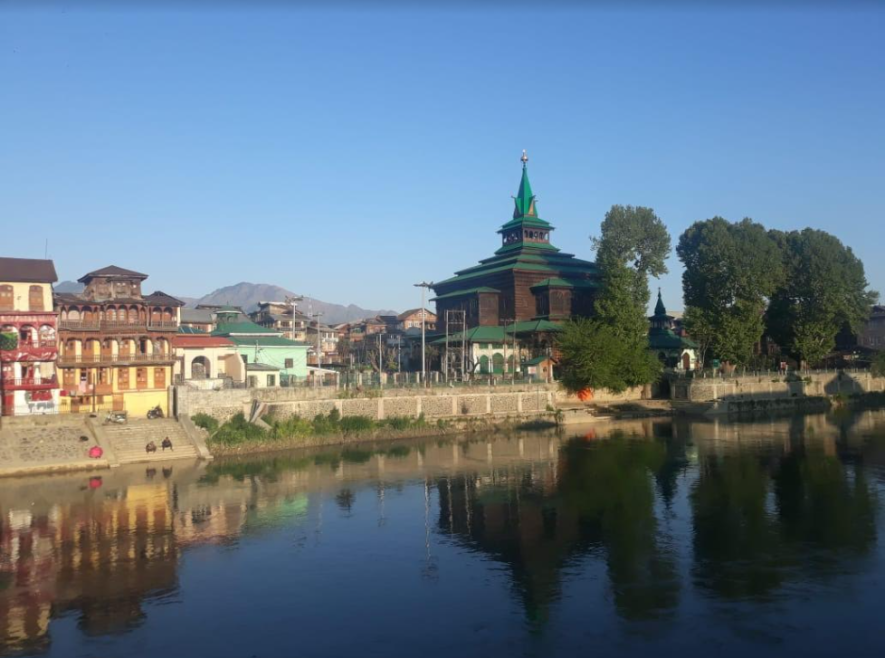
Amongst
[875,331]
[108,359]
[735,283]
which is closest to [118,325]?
[108,359]

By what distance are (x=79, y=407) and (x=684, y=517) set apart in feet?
130

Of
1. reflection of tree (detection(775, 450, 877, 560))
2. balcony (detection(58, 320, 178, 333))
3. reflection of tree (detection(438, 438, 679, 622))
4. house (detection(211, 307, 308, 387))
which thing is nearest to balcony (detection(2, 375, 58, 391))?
balcony (detection(58, 320, 178, 333))

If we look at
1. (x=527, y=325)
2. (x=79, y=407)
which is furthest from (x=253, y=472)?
(x=527, y=325)

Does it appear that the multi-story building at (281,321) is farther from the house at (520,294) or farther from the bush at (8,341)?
the bush at (8,341)

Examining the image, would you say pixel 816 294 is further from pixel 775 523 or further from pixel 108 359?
pixel 108 359

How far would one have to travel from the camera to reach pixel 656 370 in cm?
7200

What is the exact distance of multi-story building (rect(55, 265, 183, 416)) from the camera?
5056 centimetres

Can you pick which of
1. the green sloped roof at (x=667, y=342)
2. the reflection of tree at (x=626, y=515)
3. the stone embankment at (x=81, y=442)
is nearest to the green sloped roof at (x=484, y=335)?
the green sloped roof at (x=667, y=342)

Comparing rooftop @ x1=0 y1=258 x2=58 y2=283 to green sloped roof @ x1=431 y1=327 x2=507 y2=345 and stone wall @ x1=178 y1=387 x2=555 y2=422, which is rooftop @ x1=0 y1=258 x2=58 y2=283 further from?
green sloped roof @ x1=431 y1=327 x2=507 y2=345

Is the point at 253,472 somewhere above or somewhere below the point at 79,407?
below

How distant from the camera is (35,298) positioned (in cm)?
4912

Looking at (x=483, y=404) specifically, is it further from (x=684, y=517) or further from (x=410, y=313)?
(x=410, y=313)

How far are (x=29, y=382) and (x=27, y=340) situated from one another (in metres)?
2.83

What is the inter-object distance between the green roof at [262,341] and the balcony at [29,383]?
1675cm
